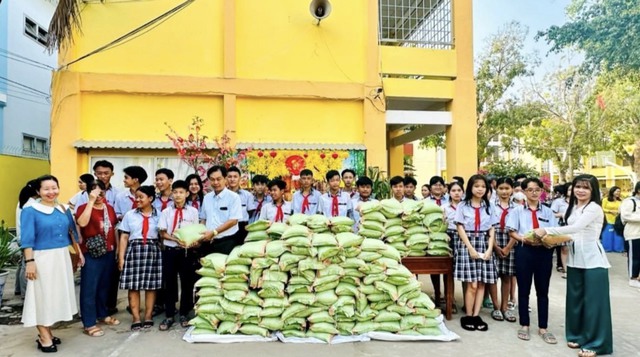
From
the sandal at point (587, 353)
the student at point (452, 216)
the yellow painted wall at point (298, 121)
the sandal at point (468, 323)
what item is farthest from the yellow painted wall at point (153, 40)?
the sandal at point (587, 353)

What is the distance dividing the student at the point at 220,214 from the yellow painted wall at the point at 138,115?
4186 millimetres

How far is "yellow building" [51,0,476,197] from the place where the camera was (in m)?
8.15

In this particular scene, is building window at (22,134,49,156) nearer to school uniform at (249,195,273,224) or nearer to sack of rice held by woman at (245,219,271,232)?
school uniform at (249,195,273,224)

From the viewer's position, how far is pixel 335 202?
215 inches

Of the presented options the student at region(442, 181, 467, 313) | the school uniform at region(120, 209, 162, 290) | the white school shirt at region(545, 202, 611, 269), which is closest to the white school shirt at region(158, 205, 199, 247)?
the school uniform at region(120, 209, 162, 290)

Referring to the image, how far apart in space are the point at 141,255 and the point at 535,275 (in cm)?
379

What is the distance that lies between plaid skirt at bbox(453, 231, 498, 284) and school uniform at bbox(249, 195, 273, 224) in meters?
2.55

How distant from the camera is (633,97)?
49.7ft

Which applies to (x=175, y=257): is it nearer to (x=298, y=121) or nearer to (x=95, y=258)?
(x=95, y=258)

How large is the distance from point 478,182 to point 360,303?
1.68m

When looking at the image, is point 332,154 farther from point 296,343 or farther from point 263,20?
point 296,343

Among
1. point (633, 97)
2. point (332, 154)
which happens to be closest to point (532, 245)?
point (332, 154)

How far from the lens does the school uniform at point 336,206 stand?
5.42 metres

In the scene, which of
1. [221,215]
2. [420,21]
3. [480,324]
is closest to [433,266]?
[480,324]
